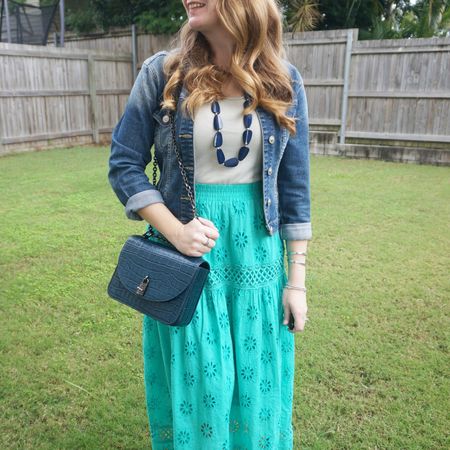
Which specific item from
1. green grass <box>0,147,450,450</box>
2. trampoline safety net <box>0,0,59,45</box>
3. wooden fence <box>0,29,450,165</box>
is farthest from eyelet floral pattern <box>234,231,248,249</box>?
trampoline safety net <box>0,0,59,45</box>

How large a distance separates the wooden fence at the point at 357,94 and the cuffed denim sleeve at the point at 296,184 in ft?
25.4

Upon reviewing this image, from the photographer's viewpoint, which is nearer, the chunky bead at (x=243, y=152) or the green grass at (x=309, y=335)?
the chunky bead at (x=243, y=152)

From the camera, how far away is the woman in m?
1.29

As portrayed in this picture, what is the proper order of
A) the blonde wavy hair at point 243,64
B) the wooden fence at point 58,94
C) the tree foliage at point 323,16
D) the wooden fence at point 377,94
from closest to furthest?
the blonde wavy hair at point 243,64 → the wooden fence at point 377,94 → the wooden fence at point 58,94 → the tree foliage at point 323,16

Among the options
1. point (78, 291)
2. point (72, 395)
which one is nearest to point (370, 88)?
point (78, 291)

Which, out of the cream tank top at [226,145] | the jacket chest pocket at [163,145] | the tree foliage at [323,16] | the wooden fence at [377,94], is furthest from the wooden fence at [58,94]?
the cream tank top at [226,145]

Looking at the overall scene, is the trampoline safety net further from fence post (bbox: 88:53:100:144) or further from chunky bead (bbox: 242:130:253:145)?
chunky bead (bbox: 242:130:253:145)

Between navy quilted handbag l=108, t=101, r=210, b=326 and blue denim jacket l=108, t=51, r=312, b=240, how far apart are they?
1.2 inches

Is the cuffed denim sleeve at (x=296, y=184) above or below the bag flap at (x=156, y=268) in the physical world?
above

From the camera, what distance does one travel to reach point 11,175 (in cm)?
722

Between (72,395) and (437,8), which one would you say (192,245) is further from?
(437,8)

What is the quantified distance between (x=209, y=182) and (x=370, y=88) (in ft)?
27.2

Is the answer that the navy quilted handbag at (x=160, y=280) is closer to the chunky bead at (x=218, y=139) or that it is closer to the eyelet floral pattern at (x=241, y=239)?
the eyelet floral pattern at (x=241, y=239)

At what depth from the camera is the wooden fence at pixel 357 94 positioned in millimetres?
8383
